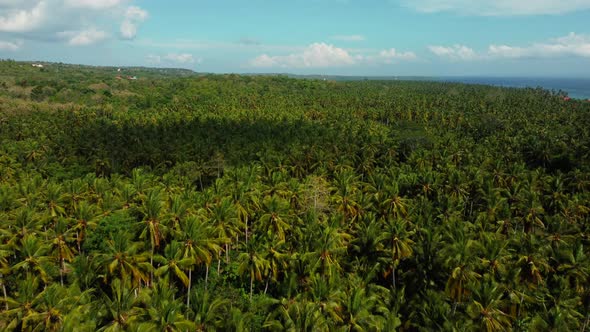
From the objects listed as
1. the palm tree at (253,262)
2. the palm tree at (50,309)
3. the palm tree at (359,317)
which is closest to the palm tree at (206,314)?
the palm tree at (253,262)

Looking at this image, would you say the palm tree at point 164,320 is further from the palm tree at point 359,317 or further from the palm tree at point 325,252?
the palm tree at point 325,252

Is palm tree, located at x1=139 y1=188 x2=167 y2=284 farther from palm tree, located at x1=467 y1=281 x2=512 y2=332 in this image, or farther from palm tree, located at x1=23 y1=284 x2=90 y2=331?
palm tree, located at x1=467 y1=281 x2=512 y2=332

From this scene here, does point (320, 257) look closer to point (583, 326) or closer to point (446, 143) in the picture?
point (583, 326)

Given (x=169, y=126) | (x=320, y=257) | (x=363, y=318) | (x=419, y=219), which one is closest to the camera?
(x=363, y=318)

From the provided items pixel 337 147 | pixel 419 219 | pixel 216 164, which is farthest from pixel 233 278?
pixel 337 147

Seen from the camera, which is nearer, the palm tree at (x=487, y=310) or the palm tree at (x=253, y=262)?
the palm tree at (x=487, y=310)

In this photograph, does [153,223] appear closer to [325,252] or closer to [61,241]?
[61,241]

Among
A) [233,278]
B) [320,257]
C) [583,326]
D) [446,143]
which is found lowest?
[233,278]

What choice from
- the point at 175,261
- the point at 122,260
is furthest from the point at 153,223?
the point at 175,261
